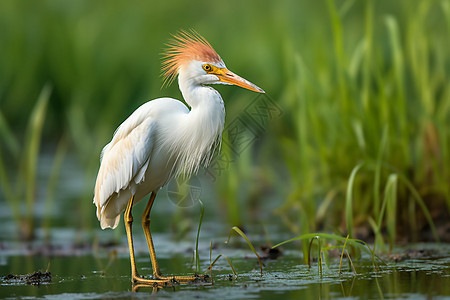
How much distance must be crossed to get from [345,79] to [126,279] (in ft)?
8.39

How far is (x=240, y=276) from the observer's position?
16.5 feet

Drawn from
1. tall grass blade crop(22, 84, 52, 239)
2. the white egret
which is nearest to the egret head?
the white egret

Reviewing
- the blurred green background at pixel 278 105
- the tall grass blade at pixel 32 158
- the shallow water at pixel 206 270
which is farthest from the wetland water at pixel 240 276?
the tall grass blade at pixel 32 158

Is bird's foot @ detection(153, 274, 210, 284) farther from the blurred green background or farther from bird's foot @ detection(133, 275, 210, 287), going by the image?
the blurred green background

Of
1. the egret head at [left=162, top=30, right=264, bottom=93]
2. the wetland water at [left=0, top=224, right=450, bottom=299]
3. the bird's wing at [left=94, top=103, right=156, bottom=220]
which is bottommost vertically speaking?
the wetland water at [left=0, top=224, right=450, bottom=299]

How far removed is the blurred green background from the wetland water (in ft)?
1.17

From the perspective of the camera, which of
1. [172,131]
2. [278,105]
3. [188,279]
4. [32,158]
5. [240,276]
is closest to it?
[188,279]

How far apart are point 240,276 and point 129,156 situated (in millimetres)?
1170

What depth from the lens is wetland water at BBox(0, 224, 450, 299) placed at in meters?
4.24

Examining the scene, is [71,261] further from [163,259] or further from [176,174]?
[176,174]

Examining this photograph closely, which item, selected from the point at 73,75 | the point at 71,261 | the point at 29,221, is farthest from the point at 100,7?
the point at 71,261

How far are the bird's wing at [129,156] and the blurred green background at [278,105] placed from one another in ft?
4.06

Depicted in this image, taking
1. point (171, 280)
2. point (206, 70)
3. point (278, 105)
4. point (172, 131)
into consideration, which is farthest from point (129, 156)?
point (278, 105)

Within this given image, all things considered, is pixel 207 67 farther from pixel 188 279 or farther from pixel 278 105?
pixel 278 105
